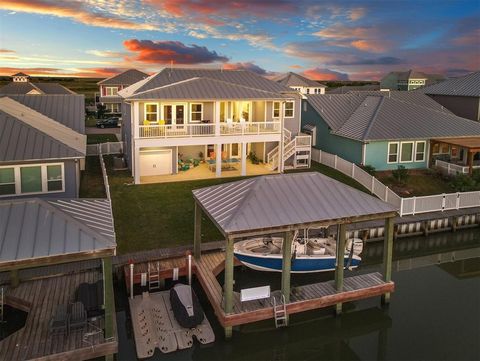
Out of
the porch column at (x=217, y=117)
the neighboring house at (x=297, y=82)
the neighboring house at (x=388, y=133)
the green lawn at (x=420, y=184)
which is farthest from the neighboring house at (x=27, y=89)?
the green lawn at (x=420, y=184)

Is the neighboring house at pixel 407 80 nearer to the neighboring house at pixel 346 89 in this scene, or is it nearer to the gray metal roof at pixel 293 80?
the neighboring house at pixel 346 89

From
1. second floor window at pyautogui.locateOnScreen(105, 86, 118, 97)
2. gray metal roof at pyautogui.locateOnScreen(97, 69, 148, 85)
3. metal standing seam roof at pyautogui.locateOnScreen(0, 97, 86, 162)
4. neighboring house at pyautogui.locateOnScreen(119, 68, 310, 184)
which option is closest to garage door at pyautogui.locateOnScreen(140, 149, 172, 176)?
neighboring house at pyautogui.locateOnScreen(119, 68, 310, 184)

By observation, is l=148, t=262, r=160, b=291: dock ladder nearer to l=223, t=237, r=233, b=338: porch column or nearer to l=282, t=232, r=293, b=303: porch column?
l=223, t=237, r=233, b=338: porch column

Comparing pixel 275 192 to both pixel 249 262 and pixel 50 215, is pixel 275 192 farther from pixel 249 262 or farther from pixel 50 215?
Result: pixel 50 215

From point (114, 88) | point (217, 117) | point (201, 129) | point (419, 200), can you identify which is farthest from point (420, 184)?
point (114, 88)

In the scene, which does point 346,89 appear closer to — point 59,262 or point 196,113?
point 196,113

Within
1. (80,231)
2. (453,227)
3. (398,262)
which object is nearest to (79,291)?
(80,231)
